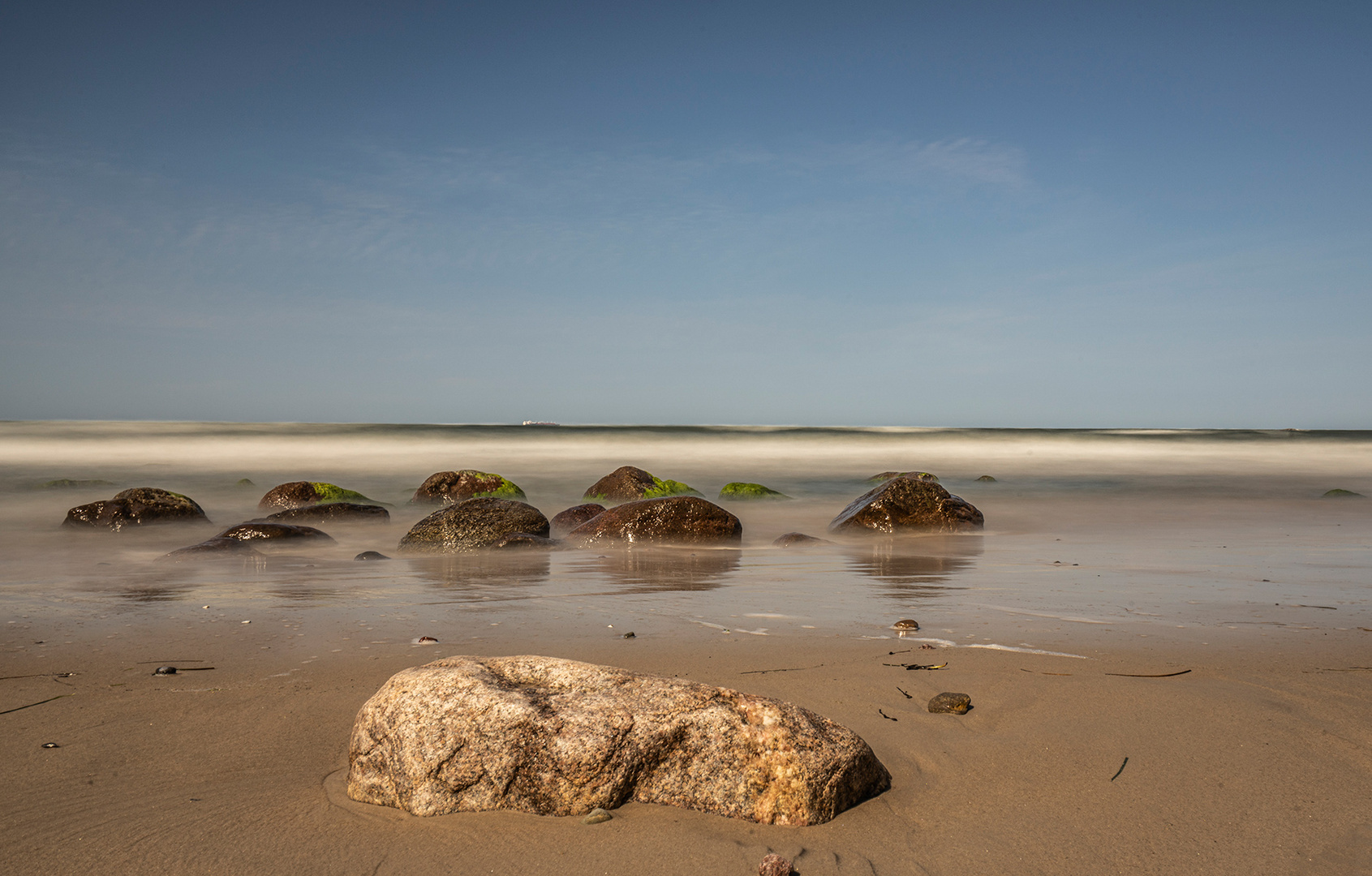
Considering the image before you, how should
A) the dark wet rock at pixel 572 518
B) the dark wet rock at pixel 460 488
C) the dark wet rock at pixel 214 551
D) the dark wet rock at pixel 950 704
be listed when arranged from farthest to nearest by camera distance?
the dark wet rock at pixel 460 488, the dark wet rock at pixel 572 518, the dark wet rock at pixel 214 551, the dark wet rock at pixel 950 704

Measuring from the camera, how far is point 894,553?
26.7 feet

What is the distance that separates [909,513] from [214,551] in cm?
726

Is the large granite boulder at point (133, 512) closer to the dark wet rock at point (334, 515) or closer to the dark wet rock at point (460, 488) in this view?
the dark wet rock at point (334, 515)

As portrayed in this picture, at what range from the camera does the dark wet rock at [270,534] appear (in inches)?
325

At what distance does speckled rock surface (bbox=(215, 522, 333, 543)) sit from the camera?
8258 millimetres

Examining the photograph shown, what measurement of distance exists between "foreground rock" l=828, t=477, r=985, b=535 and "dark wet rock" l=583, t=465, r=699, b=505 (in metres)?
4.63

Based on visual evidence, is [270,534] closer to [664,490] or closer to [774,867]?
[664,490]

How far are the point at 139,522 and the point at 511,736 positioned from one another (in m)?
9.67

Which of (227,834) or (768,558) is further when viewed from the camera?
(768,558)

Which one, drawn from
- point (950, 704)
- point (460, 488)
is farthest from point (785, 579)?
point (460, 488)

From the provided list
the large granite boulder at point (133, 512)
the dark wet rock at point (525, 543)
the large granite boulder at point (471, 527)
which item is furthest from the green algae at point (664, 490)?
the large granite boulder at point (133, 512)

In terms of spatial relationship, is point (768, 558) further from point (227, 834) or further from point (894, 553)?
point (227, 834)

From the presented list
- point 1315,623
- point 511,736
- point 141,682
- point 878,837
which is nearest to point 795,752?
point 878,837

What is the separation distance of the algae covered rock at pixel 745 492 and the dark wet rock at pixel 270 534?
826 centimetres
